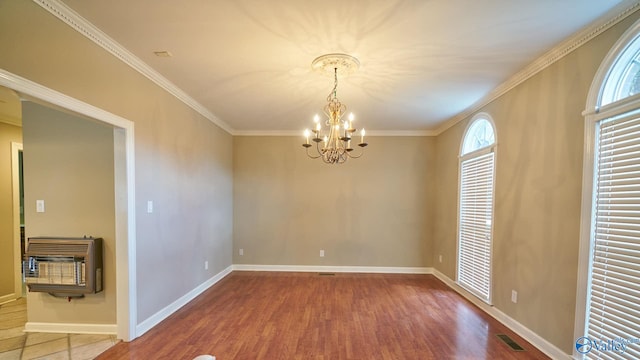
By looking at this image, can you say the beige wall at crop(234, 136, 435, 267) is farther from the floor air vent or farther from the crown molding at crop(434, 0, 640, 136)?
the floor air vent

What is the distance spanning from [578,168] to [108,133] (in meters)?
4.36

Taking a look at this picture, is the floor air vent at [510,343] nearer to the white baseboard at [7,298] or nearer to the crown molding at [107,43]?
the crown molding at [107,43]

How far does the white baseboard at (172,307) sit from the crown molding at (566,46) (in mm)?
4681

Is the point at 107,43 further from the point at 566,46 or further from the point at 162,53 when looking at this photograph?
the point at 566,46

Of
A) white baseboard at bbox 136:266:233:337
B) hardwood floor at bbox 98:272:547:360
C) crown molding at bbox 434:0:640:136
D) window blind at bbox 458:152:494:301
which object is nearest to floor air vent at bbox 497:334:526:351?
hardwood floor at bbox 98:272:547:360

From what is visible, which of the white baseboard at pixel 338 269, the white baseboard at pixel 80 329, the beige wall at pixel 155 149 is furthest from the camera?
the white baseboard at pixel 338 269

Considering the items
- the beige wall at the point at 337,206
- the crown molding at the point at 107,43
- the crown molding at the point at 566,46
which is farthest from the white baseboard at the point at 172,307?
the crown molding at the point at 566,46

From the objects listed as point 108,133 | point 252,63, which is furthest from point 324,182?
point 108,133

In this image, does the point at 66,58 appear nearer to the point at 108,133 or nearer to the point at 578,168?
the point at 108,133

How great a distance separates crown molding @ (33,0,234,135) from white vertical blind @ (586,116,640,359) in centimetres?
395

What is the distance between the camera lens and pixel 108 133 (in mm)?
2723

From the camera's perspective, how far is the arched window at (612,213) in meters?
1.73

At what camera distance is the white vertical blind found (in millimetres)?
1721

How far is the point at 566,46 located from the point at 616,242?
161 centimetres
